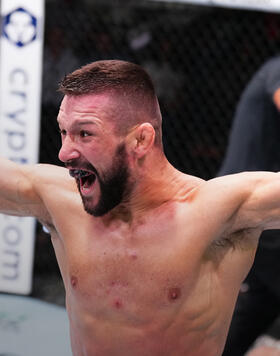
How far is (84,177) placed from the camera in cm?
123

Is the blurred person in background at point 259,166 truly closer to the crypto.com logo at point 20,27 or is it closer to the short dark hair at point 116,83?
the short dark hair at point 116,83

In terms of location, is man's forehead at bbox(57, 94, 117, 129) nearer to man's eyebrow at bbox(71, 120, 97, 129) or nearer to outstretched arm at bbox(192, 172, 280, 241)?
man's eyebrow at bbox(71, 120, 97, 129)

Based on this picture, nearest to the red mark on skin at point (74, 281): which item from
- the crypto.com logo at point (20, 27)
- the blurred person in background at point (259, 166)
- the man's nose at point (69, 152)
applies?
the man's nose at point (69, 152)

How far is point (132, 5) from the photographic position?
3.51m

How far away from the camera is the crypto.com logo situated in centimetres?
292

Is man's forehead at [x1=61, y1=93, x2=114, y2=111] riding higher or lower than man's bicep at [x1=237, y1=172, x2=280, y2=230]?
higher

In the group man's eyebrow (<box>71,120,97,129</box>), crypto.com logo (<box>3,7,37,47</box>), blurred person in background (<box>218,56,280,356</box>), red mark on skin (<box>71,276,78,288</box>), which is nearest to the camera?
man's eyebrow (<box>71,120,97,129</box>)

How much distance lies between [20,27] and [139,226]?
6.25ft

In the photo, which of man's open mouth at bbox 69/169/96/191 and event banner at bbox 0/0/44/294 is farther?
event banner at bbox 0/0/44/294

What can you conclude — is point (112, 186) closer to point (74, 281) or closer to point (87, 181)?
point (87, 181)

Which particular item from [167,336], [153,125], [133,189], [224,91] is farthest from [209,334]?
[224,91]

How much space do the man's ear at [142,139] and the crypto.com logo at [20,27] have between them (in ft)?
6.17

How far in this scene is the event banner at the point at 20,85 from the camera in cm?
293

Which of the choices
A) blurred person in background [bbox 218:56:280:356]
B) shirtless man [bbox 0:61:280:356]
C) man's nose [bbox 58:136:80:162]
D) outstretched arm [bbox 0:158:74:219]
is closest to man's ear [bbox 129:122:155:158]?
A: shirtless man [bbox 0:61:280:356]
